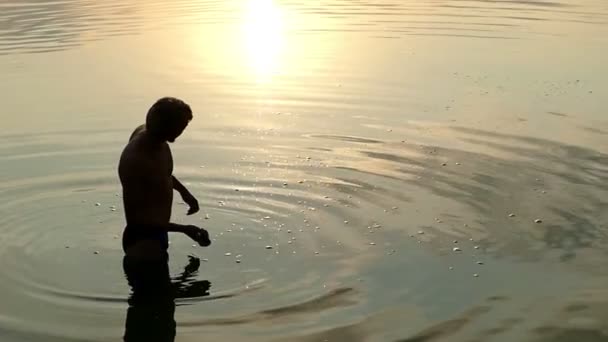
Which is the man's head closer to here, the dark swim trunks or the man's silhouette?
the man's silhouette

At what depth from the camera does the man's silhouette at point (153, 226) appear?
6863 mm

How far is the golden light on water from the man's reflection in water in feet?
28.8

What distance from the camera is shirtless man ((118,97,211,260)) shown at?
6.93 meters

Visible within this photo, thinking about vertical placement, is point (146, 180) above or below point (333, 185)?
below

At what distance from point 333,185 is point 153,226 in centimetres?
299

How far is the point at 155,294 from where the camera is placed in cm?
730

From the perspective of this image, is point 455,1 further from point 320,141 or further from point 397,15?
point 320,141

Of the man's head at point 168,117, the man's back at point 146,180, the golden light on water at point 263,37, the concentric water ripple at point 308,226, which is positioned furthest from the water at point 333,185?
the man's head at point 168,117

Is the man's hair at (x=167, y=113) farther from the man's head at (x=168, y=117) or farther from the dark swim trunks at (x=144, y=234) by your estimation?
the dark swim trunks at (x=144, y=234)

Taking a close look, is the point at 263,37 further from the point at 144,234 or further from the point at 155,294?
the point at 155,294

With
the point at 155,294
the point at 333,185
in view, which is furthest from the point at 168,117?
the point at 333,185

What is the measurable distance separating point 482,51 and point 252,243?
10.8m

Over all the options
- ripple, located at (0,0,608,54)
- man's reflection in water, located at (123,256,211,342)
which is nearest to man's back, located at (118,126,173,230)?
man's reflection in water, located at (123,256,211,342)

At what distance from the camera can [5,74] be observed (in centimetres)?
1655
